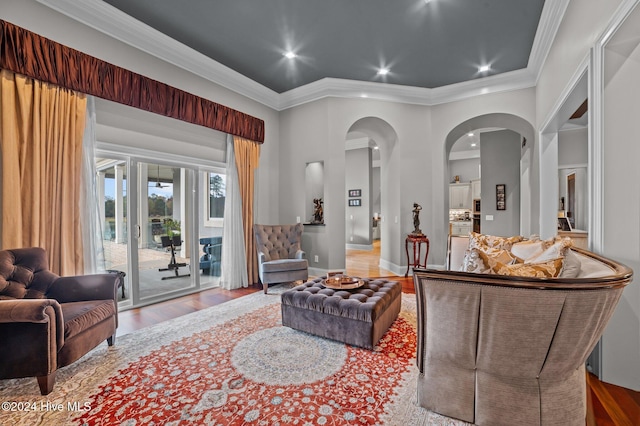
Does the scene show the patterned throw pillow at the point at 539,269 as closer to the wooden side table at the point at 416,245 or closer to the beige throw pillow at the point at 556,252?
the beige throw pillow at the point at 556,252

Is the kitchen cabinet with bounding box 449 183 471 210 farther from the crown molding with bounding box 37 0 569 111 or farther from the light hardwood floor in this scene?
the crown molding with bounding box 37 0 569 111

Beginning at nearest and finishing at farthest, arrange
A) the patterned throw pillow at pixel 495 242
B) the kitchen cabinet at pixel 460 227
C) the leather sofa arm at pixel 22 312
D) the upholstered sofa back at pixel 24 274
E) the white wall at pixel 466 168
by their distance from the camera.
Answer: the leather sofa arm at pixel 22 312 → the upholstered sofa back at pixel 24 274 → the patterned throw pillow at pixel 495 242 → the kitchen cabinet at pixel 460 227 → the white wall at pixel 466 168

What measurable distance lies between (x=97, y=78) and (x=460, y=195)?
33.9 ft

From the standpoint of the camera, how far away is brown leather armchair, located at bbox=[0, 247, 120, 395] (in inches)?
72.8

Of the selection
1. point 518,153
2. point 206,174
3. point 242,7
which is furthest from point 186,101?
point 518,153

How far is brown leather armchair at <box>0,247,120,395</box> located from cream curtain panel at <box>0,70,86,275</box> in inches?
13.5

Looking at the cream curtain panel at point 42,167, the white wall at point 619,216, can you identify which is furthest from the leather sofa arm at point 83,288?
the white wall at point 619,216

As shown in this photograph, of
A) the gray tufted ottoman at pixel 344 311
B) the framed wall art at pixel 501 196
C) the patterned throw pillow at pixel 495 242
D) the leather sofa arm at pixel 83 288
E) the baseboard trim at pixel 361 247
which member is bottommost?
the baseboard trim at pixel 361 247

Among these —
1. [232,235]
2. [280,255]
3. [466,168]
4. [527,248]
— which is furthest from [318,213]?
[466,168]

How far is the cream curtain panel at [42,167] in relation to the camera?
2.48m

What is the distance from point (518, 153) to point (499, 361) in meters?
7.05

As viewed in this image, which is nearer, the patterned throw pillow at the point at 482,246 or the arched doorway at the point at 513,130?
the patterned throw pillow at the point at 482,246

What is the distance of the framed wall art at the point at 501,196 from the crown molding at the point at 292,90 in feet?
10.0

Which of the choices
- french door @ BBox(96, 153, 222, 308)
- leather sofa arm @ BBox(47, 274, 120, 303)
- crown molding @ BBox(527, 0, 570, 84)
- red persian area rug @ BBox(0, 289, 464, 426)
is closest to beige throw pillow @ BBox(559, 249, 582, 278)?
red persian area rug @ BBox(0, 289, 464, 426)
